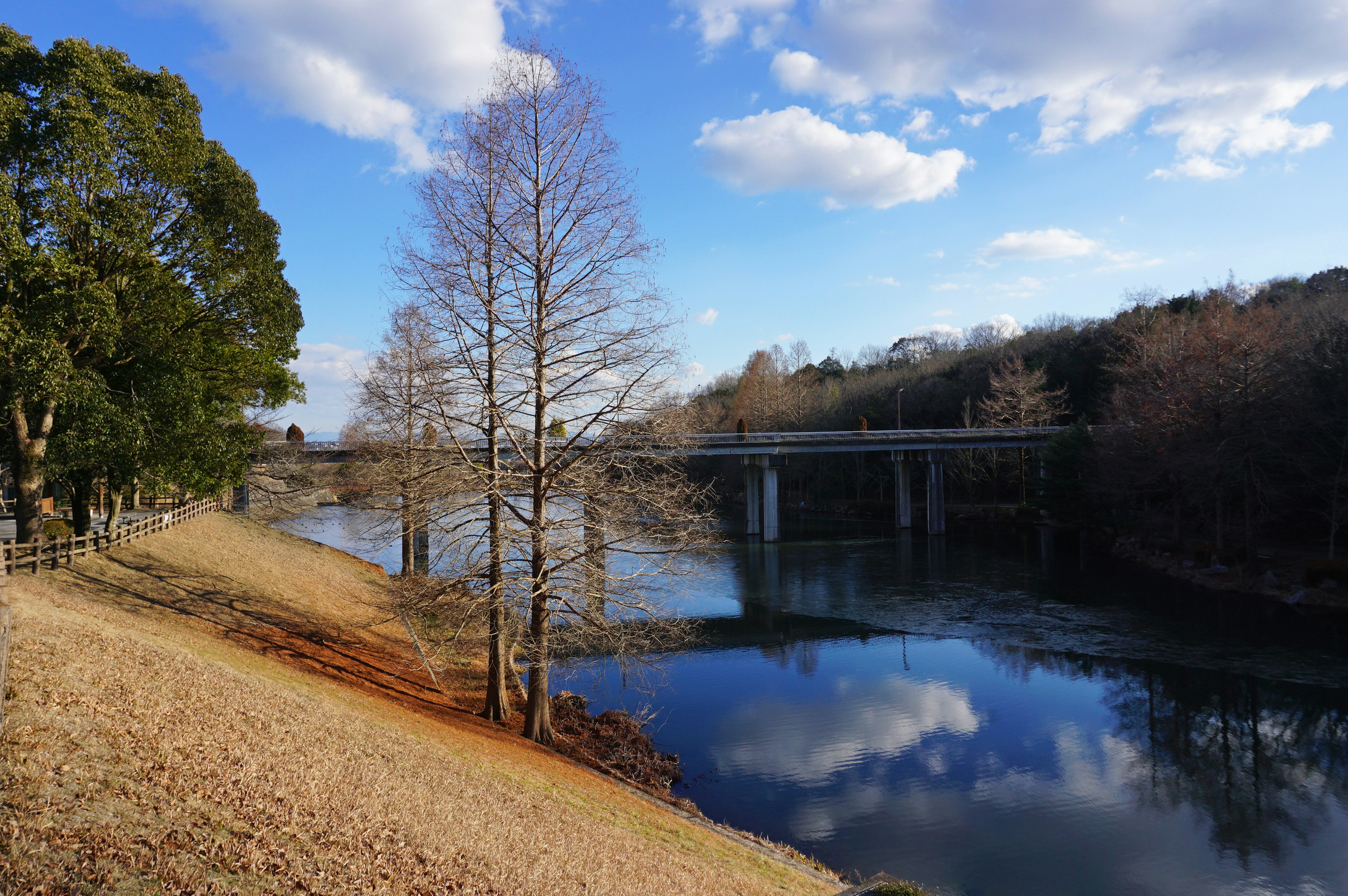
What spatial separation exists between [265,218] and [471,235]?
10.7 meters

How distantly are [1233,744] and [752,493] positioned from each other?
134 feet

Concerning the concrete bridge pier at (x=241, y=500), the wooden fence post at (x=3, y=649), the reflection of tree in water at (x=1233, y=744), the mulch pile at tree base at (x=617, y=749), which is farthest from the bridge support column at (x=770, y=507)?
the wooden fence post at (x=3, y=649)

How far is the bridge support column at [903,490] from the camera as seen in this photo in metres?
60.4

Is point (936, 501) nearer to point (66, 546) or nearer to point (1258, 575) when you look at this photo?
point (1258, 575)

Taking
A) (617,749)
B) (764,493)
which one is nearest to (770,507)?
(764,493)

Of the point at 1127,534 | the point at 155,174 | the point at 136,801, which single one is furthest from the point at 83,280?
the point at 1127,534

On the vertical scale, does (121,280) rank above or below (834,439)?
above

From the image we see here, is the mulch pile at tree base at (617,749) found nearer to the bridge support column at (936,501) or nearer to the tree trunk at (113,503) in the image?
the tree trunk at (113,503)

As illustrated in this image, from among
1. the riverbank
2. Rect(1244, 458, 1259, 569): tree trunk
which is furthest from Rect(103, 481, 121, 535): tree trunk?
Rect(1244, 458, 1259, 569): tree trunk

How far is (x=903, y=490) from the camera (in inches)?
2382

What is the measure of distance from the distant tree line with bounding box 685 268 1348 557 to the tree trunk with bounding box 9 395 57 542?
50.9 ft

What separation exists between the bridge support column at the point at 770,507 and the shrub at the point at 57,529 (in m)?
39.8

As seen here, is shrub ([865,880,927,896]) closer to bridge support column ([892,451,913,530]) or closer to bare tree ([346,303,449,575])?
bare tree ([346,303,449,575])

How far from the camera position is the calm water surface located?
12133 millimetres
